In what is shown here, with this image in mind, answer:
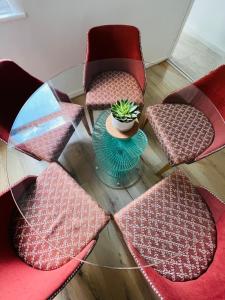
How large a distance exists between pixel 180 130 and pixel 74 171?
2.87 feet

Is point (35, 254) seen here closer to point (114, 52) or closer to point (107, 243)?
point (107, 243)

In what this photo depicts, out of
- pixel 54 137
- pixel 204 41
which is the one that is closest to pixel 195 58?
pixel 204 41

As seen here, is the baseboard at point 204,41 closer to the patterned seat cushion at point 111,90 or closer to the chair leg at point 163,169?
the patterned seat cushion at point 111,90

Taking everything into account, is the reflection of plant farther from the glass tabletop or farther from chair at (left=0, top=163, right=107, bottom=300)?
chair at (left=0, top=163, right=107, bottom=300)

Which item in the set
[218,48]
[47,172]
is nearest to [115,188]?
[47,172]

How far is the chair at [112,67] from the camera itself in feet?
5.92

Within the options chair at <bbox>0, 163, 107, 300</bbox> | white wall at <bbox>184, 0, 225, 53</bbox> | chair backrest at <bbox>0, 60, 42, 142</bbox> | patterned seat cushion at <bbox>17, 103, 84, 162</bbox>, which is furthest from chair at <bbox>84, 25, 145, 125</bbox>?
white wall at <bbox>184, 0, 225, 53</bbox>

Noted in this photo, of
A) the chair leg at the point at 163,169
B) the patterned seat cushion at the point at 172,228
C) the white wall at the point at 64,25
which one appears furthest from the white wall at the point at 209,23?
the patterned seat cushion at the point at 172,228

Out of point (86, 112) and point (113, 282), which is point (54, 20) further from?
point (113, 282)

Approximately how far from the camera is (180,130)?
5.35 ft

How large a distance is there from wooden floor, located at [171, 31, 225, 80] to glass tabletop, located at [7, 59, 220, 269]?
1.34 metres

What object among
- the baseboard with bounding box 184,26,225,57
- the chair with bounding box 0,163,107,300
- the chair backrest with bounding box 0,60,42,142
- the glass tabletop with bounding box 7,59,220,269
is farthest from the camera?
the baseboard with bounding box 184,26,225,57

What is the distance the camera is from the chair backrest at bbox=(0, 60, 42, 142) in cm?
148

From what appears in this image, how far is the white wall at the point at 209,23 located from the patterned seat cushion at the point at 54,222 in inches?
120
